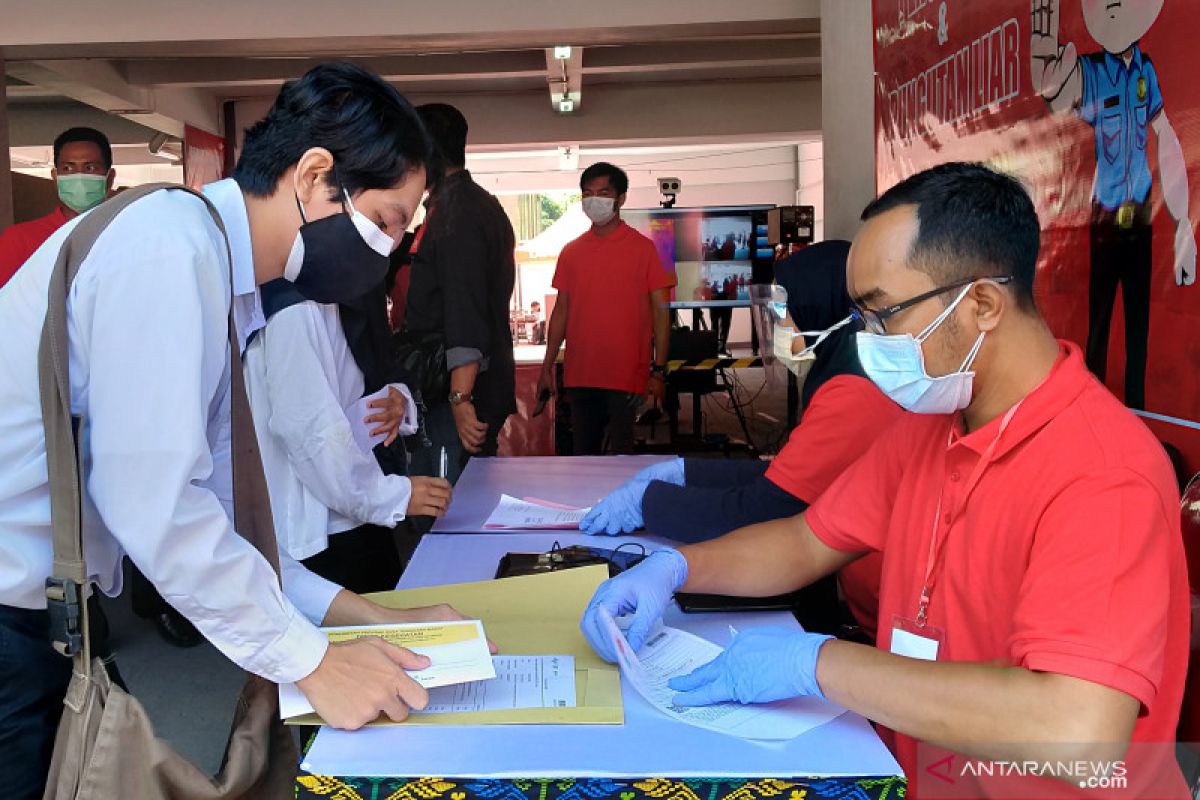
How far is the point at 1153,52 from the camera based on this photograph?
1.69 metres

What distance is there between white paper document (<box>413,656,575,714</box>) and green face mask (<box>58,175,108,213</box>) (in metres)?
3.23

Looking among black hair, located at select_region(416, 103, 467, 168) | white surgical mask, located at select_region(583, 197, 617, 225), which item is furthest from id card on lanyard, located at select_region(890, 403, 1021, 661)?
white surgical mask, located at select_region(583, 197, 617, 225)

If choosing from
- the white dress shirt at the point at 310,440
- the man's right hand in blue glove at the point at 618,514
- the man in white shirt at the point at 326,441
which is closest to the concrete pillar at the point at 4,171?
the man in white shirt at the point at 326,441

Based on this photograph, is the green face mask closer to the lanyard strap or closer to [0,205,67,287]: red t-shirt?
[0,205,67,287]: red t-shirt

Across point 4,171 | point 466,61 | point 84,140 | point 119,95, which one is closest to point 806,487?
point 84,140

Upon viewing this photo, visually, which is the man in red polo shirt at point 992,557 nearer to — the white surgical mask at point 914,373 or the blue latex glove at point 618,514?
the white surgical mask at point 914,373

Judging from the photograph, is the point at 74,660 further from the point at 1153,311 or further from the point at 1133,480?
the point at 1153,311

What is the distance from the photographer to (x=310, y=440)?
6.27 ft

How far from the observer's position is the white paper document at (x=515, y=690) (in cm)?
120

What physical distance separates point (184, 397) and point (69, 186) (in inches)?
130

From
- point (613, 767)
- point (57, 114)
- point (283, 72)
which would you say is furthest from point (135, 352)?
point (57, 114)

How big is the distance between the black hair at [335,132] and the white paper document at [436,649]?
1.84 ft

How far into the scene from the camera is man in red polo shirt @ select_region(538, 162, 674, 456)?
4.71m

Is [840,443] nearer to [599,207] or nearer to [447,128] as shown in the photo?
[447,128]
